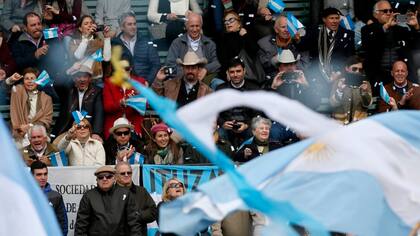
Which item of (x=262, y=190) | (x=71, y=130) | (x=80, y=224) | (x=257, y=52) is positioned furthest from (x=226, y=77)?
(x=262, y=190)

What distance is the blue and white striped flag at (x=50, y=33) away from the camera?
2094cm

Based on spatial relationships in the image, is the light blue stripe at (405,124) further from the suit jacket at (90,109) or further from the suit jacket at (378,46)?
the suit jacket at (378,46)

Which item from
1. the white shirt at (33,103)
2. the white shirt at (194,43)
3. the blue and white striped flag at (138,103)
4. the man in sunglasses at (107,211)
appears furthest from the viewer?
the white shirt at (194,43)

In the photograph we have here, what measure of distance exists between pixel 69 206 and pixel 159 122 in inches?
77.5

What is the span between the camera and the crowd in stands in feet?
63.9

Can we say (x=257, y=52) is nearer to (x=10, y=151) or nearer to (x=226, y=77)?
(x=226, y=77)

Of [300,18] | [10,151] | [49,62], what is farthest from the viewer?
[300,18]

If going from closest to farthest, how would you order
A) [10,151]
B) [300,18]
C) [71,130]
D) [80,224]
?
[10,151] → [80,224] → [71,130] → [300,18]

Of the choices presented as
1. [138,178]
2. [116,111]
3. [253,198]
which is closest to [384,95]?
[116,111]

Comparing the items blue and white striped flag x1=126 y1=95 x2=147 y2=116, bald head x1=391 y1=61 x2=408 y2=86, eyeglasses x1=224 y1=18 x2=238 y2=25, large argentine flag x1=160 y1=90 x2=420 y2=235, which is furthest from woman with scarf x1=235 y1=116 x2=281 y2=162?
large argentine flag x1=160 y1=90 x2=420 y2=235

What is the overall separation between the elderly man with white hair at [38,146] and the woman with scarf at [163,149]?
125 cm

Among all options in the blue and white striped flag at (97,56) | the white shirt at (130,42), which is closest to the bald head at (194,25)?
the white shirt at (130,42)

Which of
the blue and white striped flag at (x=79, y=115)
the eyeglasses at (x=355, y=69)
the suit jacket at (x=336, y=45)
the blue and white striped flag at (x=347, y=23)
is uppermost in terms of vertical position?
the blue and white striped flag at (x=347, y=23)

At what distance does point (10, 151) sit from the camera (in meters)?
10.5
